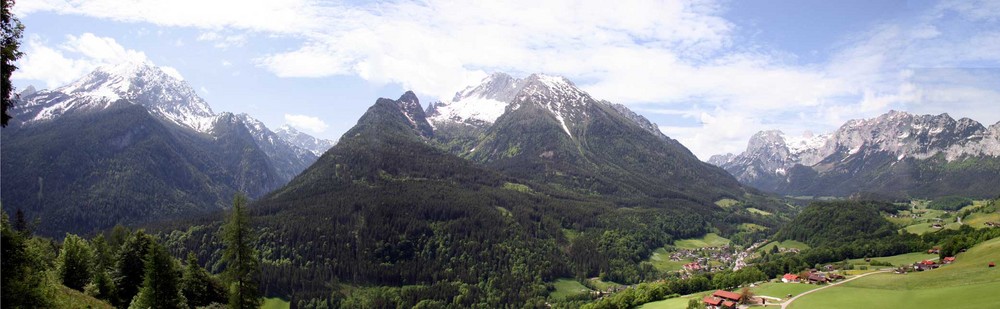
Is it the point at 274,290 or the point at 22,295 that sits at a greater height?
the point at 22,295

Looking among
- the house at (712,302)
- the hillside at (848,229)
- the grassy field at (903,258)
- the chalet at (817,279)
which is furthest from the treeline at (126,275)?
the hillside at (848,229)

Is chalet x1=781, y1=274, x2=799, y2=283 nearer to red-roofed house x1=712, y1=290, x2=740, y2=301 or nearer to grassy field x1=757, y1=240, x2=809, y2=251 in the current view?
red-roofed house x1=712, y1=290, x2=740, y2=301

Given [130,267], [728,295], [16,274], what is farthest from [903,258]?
[16,274]

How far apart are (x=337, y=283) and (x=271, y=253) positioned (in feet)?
104

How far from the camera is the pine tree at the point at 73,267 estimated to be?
2108 inches

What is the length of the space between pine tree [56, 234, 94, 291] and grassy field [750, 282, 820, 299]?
9399cm

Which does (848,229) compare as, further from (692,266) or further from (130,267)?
(130,267)

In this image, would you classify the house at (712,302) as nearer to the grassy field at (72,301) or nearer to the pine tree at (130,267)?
the pine tree at (130,267)

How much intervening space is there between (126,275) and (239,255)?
25040mm

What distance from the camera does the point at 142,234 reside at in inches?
2352

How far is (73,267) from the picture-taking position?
54.8 m

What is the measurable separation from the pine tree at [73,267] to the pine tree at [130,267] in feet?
9.08

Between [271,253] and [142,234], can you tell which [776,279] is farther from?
[271,253]

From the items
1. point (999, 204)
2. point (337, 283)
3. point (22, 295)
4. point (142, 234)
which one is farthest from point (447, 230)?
point (999, 204)
